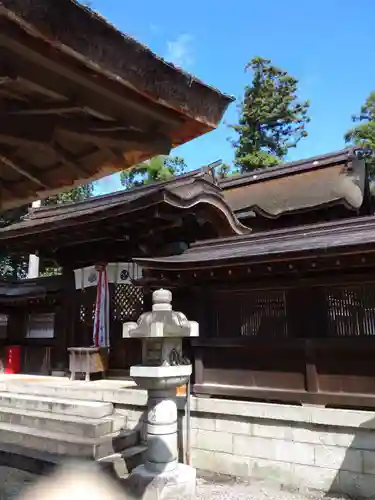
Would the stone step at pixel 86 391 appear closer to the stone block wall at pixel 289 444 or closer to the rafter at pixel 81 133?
the stone block wall at pixel 289 444

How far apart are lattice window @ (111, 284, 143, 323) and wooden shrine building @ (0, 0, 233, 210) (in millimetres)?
8149

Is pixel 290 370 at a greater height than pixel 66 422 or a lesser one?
greater

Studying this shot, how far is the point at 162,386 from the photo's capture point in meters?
5.94

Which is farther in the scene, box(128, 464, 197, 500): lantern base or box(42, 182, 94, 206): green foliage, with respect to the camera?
box(42, 182, 94, 206): green foliage

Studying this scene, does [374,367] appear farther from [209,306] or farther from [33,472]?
[33,472]

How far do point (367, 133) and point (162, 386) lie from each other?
23126 mm

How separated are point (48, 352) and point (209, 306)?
5.98 meters

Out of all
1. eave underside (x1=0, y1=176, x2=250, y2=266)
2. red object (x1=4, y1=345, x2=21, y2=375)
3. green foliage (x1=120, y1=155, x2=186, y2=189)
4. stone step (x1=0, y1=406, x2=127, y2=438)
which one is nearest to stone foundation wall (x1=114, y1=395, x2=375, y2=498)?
stone step (x1=0, y1=406, x2=127, y2=438)

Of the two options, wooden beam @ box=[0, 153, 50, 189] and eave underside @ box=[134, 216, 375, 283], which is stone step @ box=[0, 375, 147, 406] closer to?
eave underside @ box=[134, 216, 375, 283]

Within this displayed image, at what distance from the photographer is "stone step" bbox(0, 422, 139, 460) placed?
7.06m

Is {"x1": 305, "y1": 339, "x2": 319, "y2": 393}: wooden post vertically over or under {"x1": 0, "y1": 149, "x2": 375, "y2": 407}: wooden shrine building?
under

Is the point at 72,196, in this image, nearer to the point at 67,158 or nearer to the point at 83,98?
the point at 67,158

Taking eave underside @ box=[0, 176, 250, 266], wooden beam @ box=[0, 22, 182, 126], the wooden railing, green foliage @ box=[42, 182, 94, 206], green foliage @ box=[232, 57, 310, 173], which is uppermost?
green foliage @ box=[232, 57, 310, 173]

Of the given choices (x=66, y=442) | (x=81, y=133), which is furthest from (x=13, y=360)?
(x=81, y=133)
